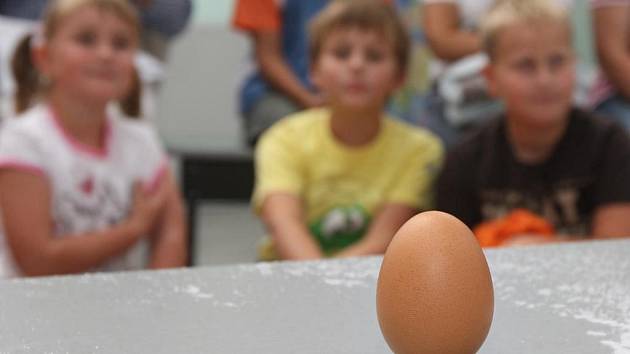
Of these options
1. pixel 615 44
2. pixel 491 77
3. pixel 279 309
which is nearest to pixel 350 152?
pixel 491 77

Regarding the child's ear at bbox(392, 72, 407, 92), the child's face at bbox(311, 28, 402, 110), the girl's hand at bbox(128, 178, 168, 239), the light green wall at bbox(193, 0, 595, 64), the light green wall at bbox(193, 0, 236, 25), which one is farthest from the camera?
the light green wall at bbox(193, 0, 236, 25)

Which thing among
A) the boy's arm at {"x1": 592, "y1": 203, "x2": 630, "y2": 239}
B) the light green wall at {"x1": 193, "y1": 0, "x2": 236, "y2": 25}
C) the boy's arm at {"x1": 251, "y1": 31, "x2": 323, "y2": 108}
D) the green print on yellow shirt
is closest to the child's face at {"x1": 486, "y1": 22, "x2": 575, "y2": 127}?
the boy's arm at {"x1": 592, "y1": 203, "x2": 630, "y2": 239}

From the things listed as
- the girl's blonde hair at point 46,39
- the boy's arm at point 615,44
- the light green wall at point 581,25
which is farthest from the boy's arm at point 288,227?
the light green wall at point 581,25

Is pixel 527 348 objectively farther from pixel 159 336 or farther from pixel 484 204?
pixel 484 204

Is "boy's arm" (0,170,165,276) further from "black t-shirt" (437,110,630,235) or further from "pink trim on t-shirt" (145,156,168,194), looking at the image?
"black t-shirt" (437,110,630,235)

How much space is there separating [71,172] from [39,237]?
121mm

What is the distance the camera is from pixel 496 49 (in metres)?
1.56

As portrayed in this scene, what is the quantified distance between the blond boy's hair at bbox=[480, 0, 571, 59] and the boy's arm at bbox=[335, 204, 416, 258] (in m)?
0.34

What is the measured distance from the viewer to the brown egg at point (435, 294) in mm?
486

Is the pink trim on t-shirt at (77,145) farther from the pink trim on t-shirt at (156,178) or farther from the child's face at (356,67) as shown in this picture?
the child's face at (356,67)

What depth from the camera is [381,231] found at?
57.1 inches

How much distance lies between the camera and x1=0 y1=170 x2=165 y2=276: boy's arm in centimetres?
135

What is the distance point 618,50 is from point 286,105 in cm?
72

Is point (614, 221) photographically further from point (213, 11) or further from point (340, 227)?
point (213, 11)
